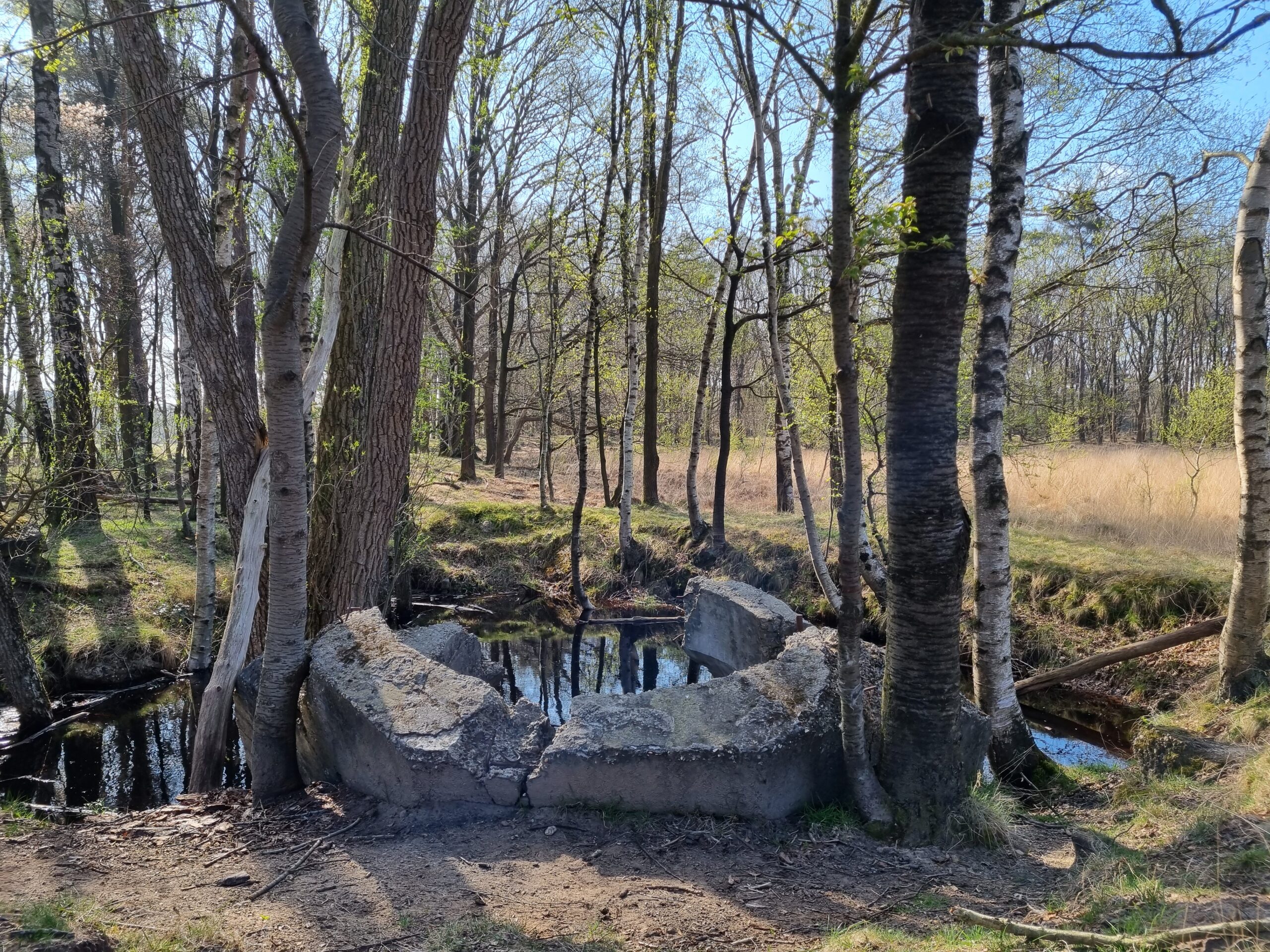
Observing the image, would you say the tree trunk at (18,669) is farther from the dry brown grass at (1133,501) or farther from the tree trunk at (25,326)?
the dry brown grass at (1133,501)

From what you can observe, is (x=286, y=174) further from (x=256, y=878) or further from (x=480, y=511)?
(x=480, y=511)

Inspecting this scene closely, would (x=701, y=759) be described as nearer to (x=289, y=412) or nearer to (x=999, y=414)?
(x=289, y=412)

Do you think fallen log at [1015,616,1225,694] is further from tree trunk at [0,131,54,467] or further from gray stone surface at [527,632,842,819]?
tree trunk at [0,131,54,467]

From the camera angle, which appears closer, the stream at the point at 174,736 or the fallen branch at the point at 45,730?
the stream at the point at 174,736

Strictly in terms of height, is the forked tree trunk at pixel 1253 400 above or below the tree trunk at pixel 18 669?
above

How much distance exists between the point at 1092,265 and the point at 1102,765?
422 cm

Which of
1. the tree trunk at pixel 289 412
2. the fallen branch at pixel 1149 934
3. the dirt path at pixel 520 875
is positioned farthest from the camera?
the tree trunk at pixel 289 412

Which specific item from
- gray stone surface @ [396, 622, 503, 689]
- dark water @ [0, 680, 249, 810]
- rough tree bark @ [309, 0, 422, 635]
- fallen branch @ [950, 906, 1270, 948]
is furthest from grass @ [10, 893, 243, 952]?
rough tree bark @ [309, 0, 422, 635]

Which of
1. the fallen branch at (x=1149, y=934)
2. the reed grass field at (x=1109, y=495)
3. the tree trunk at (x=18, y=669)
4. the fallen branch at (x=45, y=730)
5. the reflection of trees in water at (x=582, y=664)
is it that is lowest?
the reflection of trees in water at (x=582, y=664)

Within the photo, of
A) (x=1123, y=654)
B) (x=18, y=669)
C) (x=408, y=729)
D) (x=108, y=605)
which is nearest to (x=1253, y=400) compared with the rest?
(x=1123, y=654)

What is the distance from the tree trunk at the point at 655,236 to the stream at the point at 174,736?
18.3ft

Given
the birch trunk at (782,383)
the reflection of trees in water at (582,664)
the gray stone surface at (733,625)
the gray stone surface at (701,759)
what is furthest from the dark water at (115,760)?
the birch trunk at (782,383)

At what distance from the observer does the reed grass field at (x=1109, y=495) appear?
10438mm

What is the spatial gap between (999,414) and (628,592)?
859cm
